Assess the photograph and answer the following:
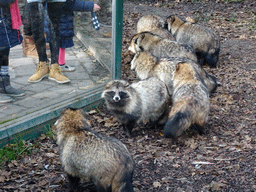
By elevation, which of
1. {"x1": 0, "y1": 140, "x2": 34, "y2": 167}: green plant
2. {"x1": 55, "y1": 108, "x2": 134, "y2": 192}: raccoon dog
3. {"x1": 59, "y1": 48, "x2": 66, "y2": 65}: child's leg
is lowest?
{"x1": 0, "y1": 140, "x2": 34, "y2": 167}: green plant

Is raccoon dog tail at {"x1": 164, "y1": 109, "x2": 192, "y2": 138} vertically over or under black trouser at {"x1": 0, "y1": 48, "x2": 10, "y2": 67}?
under

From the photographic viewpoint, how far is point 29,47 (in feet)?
16.8

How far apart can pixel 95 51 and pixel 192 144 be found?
2.58m

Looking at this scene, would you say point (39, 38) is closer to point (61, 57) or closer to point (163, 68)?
point (61, 57)

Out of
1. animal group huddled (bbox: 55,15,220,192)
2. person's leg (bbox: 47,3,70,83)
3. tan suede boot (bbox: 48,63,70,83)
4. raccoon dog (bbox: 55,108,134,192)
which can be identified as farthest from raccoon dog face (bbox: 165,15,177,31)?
raccoon dog (bbox: 55,108,134,192)

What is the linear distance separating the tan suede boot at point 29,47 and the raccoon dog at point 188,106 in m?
2.41

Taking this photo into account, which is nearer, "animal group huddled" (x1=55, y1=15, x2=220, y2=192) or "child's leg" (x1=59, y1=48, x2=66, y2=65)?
"animal group huddled" (x1=55, y1=15, x2=220, y2=192)

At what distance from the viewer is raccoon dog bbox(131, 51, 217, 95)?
20.9 feet

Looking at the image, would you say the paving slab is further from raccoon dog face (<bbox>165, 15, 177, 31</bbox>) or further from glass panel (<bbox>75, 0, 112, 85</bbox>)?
raccoon dog face (<bbox>165, 15, 177, 31</bbox>)

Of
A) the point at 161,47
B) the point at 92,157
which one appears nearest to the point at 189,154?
the point at 92,157

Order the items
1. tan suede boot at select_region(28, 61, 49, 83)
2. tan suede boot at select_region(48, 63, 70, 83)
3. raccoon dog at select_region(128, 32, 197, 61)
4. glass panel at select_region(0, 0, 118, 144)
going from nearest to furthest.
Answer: glass panel at select_region(0, 0, 118, 144)
tan suede boot at select_region(28, 61, 49, 83)
tan suede boot at select_region(48, 63, 70, 83)
raccoon dog at select_region(128, 32, 197, 61)

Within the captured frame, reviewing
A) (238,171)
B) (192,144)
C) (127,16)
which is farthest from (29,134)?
(127,16)

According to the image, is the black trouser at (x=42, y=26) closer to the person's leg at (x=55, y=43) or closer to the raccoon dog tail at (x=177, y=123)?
the person's leg at (x=55, y=43)

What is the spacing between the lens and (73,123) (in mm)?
3889
